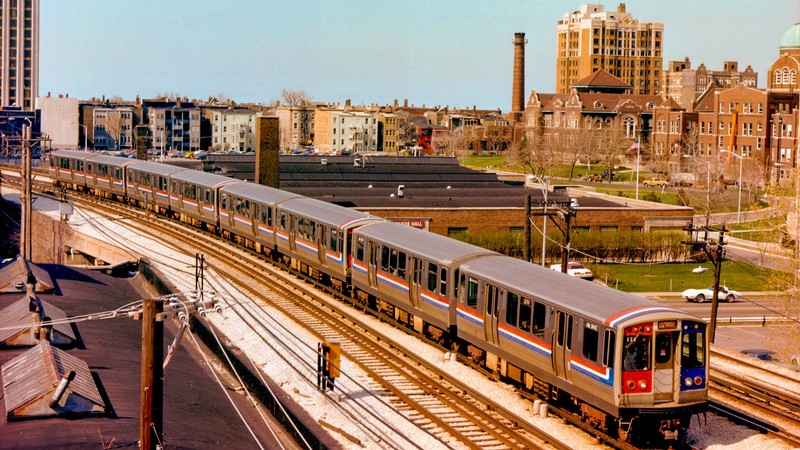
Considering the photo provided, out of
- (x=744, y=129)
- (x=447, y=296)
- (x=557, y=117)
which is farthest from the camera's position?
(x=557, y=117)

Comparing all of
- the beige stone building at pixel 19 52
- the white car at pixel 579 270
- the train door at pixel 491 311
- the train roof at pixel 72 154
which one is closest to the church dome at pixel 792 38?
the white car at pixel 579 270

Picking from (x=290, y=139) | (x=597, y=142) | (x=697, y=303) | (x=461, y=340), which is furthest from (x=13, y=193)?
(x=290, y=139)

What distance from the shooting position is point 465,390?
22.4m

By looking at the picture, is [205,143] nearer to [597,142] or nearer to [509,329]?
[597,142]

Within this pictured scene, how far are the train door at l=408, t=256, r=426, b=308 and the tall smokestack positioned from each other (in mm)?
132687

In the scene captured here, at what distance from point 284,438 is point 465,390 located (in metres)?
4.93

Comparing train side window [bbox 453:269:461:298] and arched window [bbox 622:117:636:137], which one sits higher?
arched window [bbox 622:117:636:137]

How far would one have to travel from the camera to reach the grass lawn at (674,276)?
52.2 metres

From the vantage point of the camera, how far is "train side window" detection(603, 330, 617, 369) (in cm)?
1861

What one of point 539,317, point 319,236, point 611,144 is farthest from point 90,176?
point 611,144

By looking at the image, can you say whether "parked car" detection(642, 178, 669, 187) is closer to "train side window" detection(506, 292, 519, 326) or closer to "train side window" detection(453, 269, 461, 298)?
"train side window" detection(453, 269, 461, 298)

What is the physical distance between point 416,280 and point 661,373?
9.55m

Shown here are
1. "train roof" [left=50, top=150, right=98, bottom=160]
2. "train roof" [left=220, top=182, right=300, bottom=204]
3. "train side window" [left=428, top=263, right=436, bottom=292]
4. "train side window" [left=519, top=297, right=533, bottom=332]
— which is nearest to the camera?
"train side window" [left=519, top=297, right=533, bottom=332]

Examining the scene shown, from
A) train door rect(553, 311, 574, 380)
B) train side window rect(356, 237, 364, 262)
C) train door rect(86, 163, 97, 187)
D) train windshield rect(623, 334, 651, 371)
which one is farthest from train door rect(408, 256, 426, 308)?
train door rect(86, 163, 97, 187)
